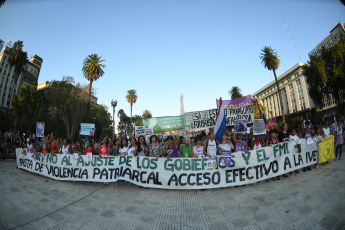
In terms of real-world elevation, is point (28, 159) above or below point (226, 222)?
above

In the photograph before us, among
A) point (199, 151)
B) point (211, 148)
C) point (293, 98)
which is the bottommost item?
point (199, 151)

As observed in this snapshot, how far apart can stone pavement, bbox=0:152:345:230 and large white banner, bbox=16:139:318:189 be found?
0.26 meters

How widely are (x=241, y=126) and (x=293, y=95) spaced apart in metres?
63.9

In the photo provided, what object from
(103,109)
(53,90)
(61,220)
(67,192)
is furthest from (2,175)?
(103,109)

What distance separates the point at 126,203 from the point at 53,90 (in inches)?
1374

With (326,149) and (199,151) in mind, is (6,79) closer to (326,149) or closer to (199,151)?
(199,151)

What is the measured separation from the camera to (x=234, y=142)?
6301 mm

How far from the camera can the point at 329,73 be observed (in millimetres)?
21578

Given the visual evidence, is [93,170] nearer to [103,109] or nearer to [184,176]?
[184,176]

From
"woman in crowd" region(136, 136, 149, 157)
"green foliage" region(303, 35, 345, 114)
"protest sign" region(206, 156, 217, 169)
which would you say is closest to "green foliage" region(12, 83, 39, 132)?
"woman in crowd" region(136, 136, 149, 157)

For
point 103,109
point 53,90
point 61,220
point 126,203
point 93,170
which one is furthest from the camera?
point 103,109

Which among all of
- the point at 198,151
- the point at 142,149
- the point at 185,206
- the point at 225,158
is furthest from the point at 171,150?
the point at 185,206

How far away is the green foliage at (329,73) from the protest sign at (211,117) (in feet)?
69.8

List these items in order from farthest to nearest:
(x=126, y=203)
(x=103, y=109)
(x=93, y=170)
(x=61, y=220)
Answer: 1. (x=103, y=109)
2. (x=93, y=170)
3. (x=126, y=203)
4. (x=61, y=220)
